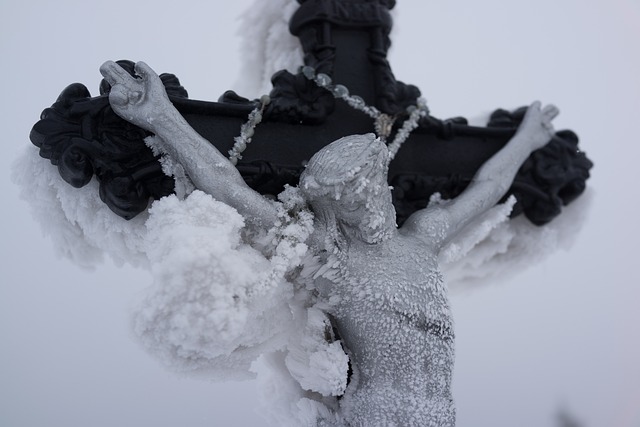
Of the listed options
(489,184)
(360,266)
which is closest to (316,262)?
(360,266)

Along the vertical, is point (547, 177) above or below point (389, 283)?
above

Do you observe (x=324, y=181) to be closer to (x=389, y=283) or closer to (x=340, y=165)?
(x=340, y=165)

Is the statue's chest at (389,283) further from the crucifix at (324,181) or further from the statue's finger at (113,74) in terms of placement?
the statue's finger at (113,74)

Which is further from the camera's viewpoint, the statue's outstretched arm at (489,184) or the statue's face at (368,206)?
the statue's outstretched arm at (489,184)

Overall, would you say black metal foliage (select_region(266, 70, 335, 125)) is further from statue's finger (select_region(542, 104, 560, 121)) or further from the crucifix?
statue's finger (select_region(542, 104, 560, 121))

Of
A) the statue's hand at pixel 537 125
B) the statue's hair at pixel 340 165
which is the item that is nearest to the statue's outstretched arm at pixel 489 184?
the statue's hand at pixel 537 125

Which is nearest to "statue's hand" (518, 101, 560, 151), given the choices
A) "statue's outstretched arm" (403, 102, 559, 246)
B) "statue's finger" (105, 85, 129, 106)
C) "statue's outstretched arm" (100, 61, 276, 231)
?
"statue's outstretched arm" (403, 102, 559, 246)
